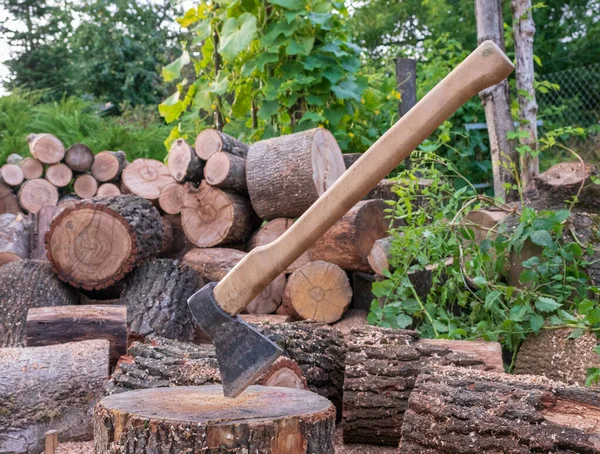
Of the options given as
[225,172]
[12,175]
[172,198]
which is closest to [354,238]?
[225,172]

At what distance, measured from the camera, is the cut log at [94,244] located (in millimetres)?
4340

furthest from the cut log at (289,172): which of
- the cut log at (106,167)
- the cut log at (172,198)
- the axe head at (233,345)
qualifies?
the axe head at (233,345)

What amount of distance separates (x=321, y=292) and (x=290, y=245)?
8.42ft

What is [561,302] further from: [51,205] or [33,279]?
[51,205]

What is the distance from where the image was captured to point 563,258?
352 centimetres

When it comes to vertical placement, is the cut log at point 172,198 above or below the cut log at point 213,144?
below

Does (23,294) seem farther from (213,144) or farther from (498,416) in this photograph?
(498,416)

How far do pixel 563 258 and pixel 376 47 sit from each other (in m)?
12.9

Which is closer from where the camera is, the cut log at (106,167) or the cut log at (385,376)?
the cut log at (385,376)

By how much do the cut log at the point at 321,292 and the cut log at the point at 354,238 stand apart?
0.08m

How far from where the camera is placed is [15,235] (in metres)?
6.15

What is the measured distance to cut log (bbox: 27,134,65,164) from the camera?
22.3 ft

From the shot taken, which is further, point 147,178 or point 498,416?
point 147,178

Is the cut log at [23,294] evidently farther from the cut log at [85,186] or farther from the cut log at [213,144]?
the cut log at [85,186]
